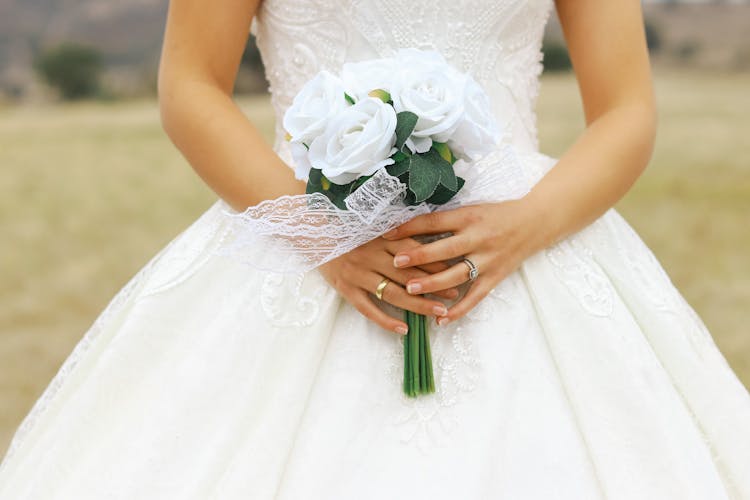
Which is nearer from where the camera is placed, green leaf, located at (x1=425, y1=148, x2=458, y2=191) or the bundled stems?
green leaf, located at (x1=425, y1=148, x2=458, y2=191)

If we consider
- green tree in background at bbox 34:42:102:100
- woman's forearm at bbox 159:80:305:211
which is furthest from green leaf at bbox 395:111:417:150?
green tree in background at bbox 34:42:102:100

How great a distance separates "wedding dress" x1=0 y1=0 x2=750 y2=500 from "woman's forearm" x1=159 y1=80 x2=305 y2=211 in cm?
16

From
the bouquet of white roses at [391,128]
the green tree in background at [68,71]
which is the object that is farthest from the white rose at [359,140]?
the green tree in background at [68,71]

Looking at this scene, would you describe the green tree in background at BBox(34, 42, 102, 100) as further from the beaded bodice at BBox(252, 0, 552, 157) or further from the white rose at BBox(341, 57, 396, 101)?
the white rose at BBox(341, 57, 396, 101)

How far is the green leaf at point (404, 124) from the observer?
120cm

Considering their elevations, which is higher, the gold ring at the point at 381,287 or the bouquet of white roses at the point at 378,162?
the bouquet of white roses at the point at 378,162

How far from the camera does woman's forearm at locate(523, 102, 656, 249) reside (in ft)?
5.02

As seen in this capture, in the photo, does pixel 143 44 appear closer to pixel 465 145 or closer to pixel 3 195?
pixel 3 195

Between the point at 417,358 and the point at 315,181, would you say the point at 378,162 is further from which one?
the point at 417,358

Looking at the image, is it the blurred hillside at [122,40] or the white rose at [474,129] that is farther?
the blurred hillside at [122,40]

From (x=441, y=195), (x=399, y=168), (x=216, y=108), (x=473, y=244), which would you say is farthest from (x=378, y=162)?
(x=216, y=108)

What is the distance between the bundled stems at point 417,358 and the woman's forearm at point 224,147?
320 mm

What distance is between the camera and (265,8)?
168 centimetres

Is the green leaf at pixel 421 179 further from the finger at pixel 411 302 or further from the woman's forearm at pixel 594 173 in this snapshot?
the woman's forearm at pixel 594 173
